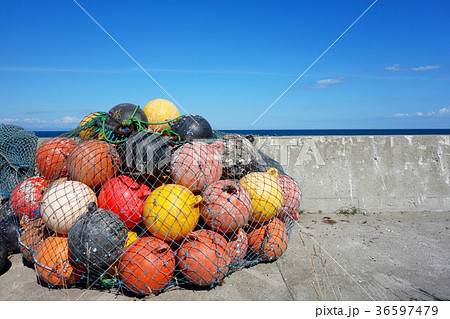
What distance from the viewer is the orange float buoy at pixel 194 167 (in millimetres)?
3590

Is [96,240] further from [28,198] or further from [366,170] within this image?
[366,170]

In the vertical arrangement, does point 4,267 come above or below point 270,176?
below

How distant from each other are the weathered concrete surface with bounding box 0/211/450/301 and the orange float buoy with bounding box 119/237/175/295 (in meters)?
0.13

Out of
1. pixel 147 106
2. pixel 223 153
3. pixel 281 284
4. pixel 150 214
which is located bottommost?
pixel 281 284

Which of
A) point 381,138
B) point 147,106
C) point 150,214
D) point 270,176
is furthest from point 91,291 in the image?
point 381,138

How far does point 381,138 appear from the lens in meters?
6.05

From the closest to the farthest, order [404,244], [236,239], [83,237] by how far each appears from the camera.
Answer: [83,237]
[236,239]
[404,244]

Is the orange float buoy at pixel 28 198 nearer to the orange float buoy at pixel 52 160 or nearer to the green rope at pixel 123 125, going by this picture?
the orange float buoy at pixel 52 160

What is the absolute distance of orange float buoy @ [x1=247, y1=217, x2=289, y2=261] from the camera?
373 cm

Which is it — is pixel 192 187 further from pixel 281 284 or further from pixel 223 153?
pixel 281 284

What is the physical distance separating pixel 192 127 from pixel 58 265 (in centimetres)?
219

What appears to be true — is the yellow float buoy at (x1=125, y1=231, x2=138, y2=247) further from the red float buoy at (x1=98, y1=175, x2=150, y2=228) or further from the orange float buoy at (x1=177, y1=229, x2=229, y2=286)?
the orange float buoy at (x1=177, y1=229, x2=229, y2=286)

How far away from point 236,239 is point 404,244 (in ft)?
8.28

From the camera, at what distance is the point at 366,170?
594 centimetres
